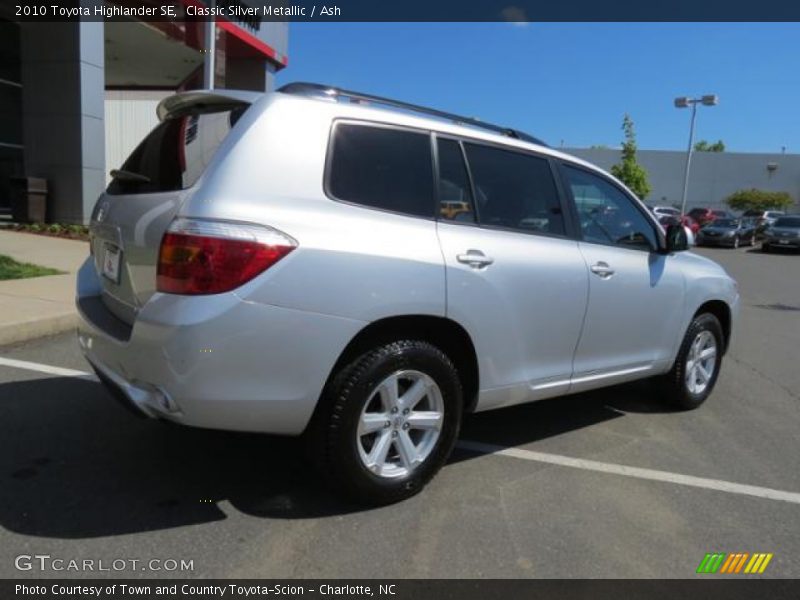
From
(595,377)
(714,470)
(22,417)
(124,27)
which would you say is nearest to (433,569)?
(595,377)

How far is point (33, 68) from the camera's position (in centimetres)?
1355

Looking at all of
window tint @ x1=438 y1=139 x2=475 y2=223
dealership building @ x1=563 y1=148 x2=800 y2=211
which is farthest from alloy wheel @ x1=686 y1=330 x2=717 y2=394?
dealership building @ x1=563 y1=148 x2=800 y2=211

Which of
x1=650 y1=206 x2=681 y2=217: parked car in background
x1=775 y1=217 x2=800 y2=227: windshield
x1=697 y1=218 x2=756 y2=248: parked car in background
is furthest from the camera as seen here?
x1=650 y1=206 x2=681 y2=217: parked car in background

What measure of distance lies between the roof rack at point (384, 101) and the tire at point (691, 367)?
1960 mm

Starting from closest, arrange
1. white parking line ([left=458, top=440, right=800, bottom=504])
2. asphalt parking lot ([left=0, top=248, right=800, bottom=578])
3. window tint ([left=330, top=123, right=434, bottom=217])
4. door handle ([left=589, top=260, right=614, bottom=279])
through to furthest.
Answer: asphalt parking lot ([left=0, top=248, right=800, bottom=578]) → window tint ([left=330, top=123, right=434, bottom=217]) → white parking line ([left=458, top=440, right=800, bottom=504]) → door handle ([left=589, top=260, right=614, bottom=279])

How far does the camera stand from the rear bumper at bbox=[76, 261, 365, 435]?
2.69m

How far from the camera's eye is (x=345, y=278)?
114 inches

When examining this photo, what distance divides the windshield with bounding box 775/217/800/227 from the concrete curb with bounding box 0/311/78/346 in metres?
29.0

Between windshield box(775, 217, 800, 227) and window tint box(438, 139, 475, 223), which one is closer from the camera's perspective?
window tint box(438, 139, 475, 223)

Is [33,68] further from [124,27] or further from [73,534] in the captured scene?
[73,534]

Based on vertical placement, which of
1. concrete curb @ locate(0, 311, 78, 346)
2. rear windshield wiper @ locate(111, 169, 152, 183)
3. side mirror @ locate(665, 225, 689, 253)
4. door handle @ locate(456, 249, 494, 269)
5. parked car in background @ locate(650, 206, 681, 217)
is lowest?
concrete curb @ locate(0, 311, 78, 346)

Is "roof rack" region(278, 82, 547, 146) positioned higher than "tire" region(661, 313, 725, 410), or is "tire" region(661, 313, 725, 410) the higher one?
"roof rack" region(278, 82, 547, 146)
